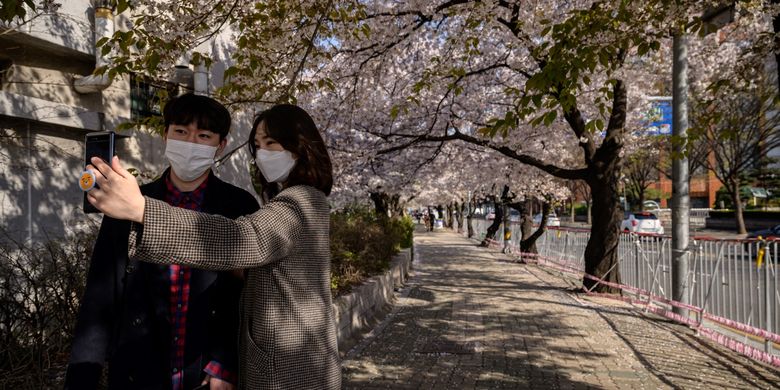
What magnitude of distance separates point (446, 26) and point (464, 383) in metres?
8.26

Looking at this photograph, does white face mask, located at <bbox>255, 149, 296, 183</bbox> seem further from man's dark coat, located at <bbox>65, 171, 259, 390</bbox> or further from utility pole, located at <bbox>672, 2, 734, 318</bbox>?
utility pole, located at <bbox>672, 2, 734, 318</bbox>

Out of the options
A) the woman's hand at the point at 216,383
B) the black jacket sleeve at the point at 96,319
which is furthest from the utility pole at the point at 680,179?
the black jacket sleeve at the point at 96,319

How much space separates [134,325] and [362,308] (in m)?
6.08

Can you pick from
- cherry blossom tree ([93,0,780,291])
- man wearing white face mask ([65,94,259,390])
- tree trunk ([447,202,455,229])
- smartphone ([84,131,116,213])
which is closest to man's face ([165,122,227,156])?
man wearing white face mask ([65,94,259,390])

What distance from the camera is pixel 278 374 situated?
66.8 inches

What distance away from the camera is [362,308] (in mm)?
7699

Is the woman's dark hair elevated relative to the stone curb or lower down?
elevated

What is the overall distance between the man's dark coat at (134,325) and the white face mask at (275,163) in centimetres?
43

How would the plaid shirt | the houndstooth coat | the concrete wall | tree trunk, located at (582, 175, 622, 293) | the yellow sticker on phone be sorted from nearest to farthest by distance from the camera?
the yellow sticker on phone, the houndstooth coat, the plaid shirt, the concrete wall, tree trunk, located at (582, 175, 622, 293)

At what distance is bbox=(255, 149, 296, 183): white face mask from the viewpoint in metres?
1.86

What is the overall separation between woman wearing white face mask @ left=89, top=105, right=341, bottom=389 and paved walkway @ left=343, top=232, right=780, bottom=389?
11.1ft

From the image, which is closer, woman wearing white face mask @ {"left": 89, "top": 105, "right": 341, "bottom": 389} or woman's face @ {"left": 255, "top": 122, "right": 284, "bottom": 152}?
woman wearing white face mask @ {"left": 89, "top": 105, "right": 341, "bottom": 389}

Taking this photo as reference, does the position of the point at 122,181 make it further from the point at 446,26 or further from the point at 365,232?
the point at 446,26

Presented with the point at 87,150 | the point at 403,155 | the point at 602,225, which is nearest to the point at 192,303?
the point at 87,150
